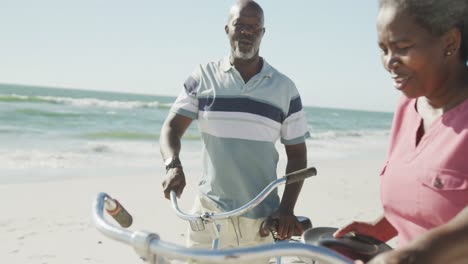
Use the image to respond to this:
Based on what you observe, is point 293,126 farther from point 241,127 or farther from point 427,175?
point 427,175

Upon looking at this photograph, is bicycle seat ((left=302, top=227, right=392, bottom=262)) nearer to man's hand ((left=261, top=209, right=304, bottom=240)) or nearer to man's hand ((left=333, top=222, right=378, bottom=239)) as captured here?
man's hand ((left=333, top=222, right=378, bottom=239))

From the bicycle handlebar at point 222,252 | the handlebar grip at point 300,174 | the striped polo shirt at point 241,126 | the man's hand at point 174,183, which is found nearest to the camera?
the bicycle handlebar at point 222,252

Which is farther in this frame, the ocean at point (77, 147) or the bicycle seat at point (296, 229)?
the ocean at point (77, 147)

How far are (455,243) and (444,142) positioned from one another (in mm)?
304

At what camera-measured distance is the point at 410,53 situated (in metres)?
1.33

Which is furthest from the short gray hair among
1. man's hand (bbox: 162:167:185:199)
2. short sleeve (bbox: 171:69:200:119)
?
man's hand (bbox: 162:167:185:199)

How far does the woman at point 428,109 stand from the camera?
4.10 feet

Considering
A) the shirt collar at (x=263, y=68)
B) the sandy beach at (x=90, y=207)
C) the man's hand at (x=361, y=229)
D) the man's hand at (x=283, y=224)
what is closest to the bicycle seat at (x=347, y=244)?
the man's hand at (x=361, y=229)

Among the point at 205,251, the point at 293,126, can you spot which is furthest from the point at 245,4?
the point at 205,251

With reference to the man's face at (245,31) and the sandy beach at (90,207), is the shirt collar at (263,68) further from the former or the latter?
the sandy beach at (90,207)

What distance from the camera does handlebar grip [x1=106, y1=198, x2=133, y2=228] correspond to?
1544mm

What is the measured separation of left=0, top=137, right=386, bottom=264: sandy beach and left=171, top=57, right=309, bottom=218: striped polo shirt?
2991mm

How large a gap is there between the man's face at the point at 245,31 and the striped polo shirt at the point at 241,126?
0.11 meters

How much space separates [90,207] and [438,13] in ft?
21.5
